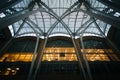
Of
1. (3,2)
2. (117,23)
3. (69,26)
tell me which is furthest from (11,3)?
(69,26)

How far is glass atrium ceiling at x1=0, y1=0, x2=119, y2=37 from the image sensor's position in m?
30.4

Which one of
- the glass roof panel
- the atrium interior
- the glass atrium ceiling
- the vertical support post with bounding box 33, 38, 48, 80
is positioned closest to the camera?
the atrium interior

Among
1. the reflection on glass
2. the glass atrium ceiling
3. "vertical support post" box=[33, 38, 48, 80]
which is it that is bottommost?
the reflection on glass

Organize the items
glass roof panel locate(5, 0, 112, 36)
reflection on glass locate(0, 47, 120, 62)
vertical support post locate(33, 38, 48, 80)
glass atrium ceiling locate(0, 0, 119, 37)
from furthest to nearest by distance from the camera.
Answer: glass roof panel locate(5, 0, 112, 36)
glass atrium ceiling locate(0, 0, 119, 37)
reflection on glass locate(0, 47, 120, 62)
vertical support post locate(33, 38, 48, 80)

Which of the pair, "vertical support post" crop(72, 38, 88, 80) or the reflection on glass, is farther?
the reflection on glass

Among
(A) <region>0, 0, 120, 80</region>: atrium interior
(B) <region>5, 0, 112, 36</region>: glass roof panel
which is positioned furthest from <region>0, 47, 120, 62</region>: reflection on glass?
(B) <region>5, 0, 112, 36</region>: glass roof panel

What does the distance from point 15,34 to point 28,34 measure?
372 centimetres

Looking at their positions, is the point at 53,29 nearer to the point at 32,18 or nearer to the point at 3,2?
the point at 32,18

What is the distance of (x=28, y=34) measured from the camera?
36.0 m

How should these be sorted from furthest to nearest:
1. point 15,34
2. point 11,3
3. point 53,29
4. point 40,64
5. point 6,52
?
point 53,29 < point 15,34 < point 6,52 < point 40,64 < point 11,3

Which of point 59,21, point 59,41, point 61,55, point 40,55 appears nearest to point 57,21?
point 59,21

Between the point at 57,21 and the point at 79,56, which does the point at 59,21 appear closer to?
the point at 57,21

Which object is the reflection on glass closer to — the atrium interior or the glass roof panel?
the atrium interior

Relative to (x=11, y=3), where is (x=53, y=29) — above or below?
below
